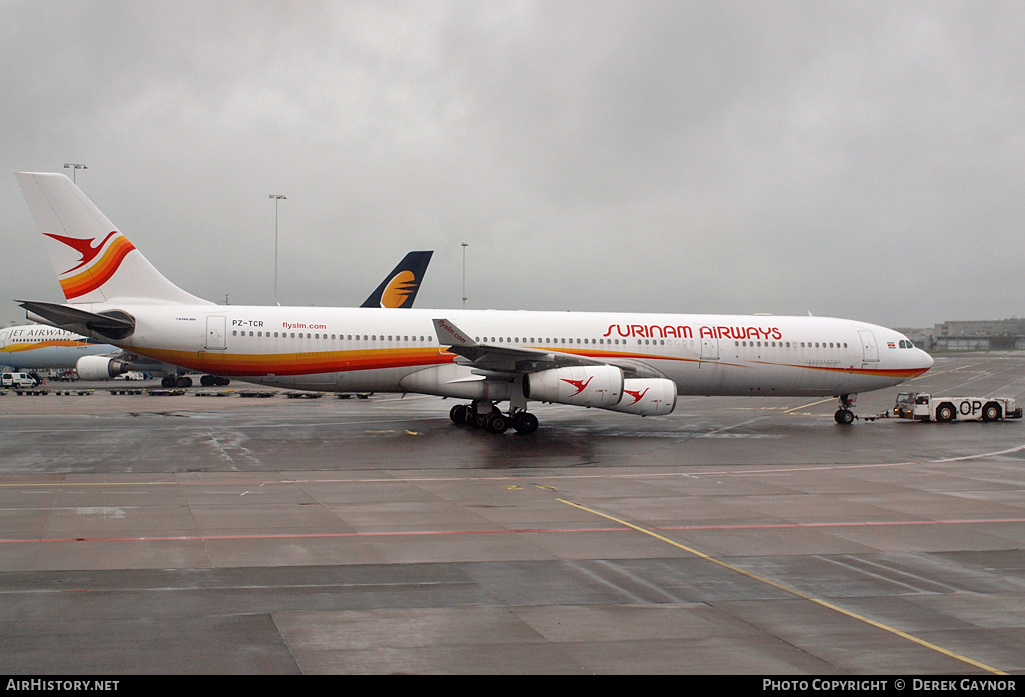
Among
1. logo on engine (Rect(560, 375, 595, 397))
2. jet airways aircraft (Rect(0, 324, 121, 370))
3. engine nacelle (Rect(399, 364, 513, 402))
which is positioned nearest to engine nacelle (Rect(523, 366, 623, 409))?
logo on engine (Rect(560, 375, 595, 397))

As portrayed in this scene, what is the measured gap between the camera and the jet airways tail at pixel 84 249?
82.7ft

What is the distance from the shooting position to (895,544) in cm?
1139

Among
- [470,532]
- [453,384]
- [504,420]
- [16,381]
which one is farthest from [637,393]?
[16,381]

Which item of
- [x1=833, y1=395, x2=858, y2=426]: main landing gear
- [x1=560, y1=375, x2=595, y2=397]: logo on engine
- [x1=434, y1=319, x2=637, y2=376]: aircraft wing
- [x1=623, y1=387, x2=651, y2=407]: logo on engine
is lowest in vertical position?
[x1=833, y1=395, x2=858, y2=426]: main landing gear

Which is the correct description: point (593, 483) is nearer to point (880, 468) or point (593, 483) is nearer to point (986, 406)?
point (880, 468)

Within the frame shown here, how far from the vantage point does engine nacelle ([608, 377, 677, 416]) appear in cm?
2420

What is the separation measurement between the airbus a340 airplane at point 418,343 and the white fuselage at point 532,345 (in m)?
0.04

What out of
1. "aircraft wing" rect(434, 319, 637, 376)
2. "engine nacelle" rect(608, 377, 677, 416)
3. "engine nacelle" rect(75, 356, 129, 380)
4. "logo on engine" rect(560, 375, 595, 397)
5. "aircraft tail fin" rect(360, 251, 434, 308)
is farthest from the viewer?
"engine nacelle" rect(75, 356, 129, 380)

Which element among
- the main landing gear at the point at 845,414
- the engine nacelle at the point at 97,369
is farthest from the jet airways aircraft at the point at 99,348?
the main landing gear at the point at 845,414

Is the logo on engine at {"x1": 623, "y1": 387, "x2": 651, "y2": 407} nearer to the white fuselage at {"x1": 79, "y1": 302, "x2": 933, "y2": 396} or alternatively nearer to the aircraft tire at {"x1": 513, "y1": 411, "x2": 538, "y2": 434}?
the white fuselage at {"x1": 79, "y1": 302, "x2": 933, "y2": 396}

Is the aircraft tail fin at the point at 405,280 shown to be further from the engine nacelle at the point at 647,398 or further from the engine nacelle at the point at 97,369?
the engine nacelle at the point at 647,398

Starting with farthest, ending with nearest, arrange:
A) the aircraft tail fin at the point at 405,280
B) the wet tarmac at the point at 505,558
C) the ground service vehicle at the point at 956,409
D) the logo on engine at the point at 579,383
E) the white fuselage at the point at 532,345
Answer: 1. the aircraft tail fin at the point at 405,280
2. the ground service vehicle at the point at 956,409
3. the white fuselage at the point at 532,345
4. the logo on engine at the point at 579,383
5. the wet tarmac at the point at 505,558

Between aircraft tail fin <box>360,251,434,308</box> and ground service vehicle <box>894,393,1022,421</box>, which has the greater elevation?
aircraft tail fin <box>360,251,434,308</box>

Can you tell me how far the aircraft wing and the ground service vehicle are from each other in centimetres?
1537
